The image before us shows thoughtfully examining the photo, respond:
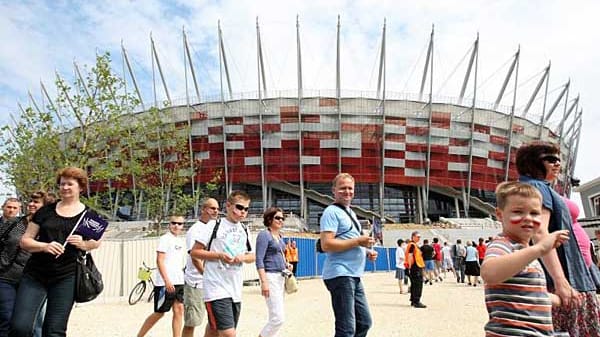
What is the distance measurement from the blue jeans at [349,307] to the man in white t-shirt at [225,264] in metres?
0.88

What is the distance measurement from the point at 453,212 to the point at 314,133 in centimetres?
2375

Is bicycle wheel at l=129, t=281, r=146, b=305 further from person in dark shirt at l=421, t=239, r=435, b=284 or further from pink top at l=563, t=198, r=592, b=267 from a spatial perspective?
pink top at l=563, t=198, r=592, b=267

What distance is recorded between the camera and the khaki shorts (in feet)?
18.0

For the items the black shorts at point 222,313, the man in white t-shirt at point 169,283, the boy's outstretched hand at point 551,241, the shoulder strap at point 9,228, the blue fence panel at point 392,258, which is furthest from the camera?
the blue fence panel at point 392,258

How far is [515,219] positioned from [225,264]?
8.80 feet

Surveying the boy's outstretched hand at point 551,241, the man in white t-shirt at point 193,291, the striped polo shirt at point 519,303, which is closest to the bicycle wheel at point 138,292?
the man in white t-shirt at point 193,291

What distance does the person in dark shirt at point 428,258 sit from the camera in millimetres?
15609

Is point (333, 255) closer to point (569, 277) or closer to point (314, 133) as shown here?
point (569, 277)

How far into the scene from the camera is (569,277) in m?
2.84

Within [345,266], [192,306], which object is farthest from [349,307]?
[192,306]

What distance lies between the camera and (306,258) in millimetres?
21844

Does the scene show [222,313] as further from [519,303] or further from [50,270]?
[519,303]

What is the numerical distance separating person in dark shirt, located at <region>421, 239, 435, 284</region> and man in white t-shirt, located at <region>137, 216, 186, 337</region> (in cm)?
1109

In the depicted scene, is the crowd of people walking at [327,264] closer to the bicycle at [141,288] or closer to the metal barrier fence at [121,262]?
the bicycle at [141,288]
